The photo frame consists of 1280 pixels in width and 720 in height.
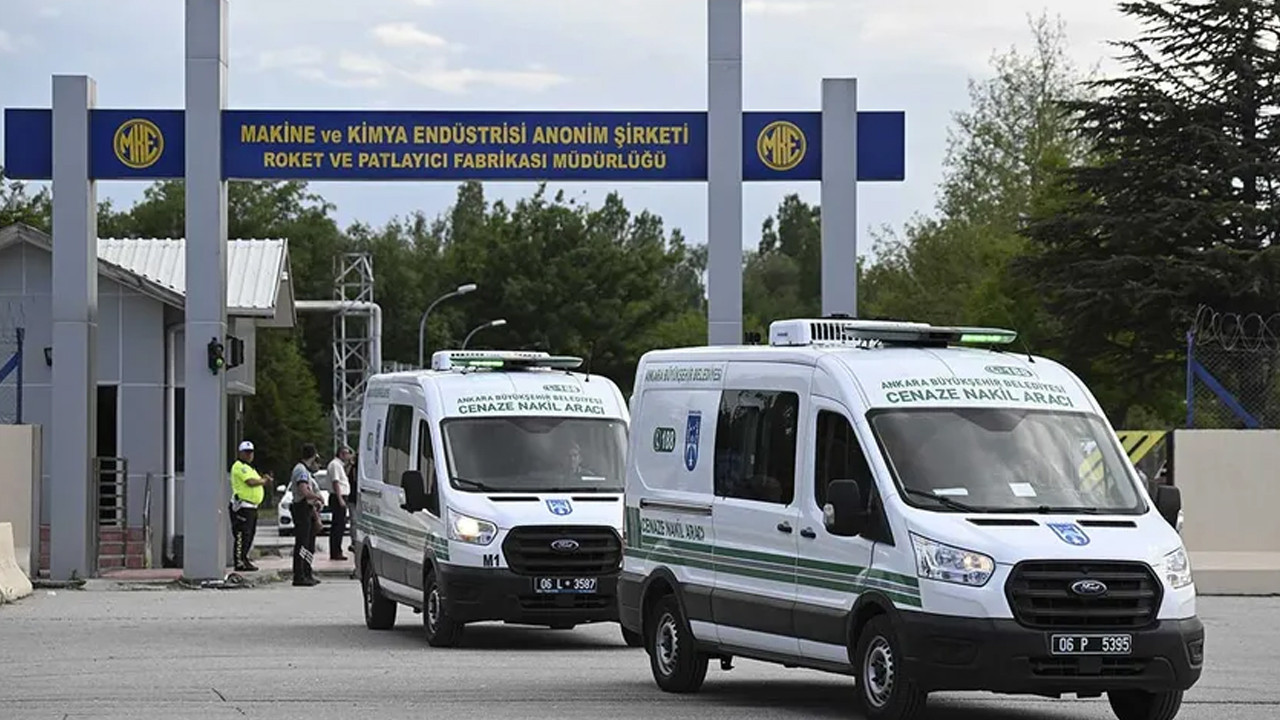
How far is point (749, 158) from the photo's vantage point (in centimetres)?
2816

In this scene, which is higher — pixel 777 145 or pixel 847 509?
pixel 777 145

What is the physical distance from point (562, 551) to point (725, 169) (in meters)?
10.2

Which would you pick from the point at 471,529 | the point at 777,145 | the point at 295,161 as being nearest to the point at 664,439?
the point at 471,529

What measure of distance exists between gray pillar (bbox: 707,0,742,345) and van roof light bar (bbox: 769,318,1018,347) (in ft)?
43.1

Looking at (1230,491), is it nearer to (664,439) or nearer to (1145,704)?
(664,439)

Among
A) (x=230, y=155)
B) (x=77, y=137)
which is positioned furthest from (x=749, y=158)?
(x=77, y=137)

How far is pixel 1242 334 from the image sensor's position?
27.9m

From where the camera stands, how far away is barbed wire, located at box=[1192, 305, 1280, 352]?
27.9 metres

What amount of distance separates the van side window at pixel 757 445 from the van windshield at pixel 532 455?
4922 millimetres

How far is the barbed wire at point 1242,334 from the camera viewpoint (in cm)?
2791

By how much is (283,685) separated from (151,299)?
21.6m

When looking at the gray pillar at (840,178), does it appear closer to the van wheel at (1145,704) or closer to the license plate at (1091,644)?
the van wheel at (1145,704)

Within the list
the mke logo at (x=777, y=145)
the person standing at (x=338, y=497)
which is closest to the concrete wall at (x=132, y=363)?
the person standing at (x=338, y=497)

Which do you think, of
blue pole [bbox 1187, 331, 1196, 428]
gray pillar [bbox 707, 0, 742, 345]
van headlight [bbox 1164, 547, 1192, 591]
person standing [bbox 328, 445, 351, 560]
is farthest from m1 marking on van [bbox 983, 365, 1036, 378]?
person standing [bbox 328, 445, 351, 560]
